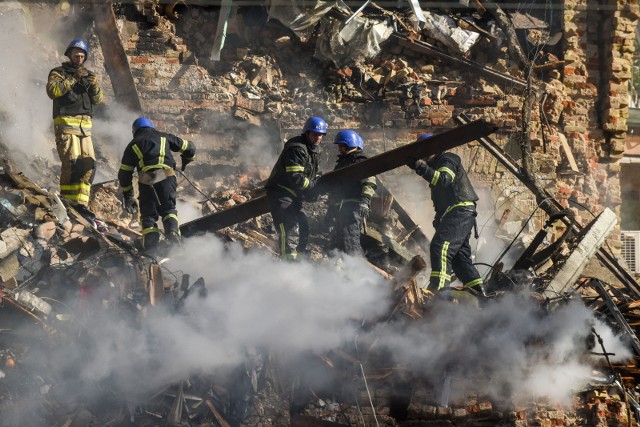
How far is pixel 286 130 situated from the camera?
11117 mm

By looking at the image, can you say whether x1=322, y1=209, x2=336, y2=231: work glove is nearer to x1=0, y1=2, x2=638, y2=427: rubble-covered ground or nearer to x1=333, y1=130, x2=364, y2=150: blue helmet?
x1=0, y1=2, x2=638, y2=427: rubble-covered ground

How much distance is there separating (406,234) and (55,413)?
4900mm

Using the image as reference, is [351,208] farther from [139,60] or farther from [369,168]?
[139,60]

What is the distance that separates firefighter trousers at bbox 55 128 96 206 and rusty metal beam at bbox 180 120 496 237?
1.20 m

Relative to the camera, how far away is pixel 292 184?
8.46 m

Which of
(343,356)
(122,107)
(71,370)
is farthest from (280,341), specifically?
(122,107)

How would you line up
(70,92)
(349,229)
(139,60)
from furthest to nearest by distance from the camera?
(139,60)
(70,92)
(349,229)

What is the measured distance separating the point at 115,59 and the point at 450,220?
5143 millimetres

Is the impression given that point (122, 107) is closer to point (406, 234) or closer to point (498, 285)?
point (406, 234)

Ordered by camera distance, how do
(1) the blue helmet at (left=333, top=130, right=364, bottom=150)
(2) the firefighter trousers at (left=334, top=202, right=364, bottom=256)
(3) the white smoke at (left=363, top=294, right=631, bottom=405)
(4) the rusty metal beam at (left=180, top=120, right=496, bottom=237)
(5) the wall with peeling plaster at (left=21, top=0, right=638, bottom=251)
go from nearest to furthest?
1. (3) the white smoke at (left=363, top=294, right=631, bottom=405)
2. (4) the rusty metal beam at (left=180, top=120, right=496, bottom=237)
3. (2) the firefighter trousers at (left=334, top=202, right=364, bottom=256)
4. (1) the blue helmet at (left=333, top=130, right=364, bottom=150)
5. (5) the wall with peeling plaster at (left=21, top=0, right=638, bottom=251)

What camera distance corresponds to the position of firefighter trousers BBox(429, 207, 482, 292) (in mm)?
8578

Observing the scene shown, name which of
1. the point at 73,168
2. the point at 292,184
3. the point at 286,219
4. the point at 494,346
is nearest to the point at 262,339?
the point at 286,219

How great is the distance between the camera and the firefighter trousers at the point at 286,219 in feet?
28.1

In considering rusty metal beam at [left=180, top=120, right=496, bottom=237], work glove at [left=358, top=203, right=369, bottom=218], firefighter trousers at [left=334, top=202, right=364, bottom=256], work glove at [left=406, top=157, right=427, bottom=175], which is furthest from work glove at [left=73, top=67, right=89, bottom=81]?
work glove at [left=406, top=157, right=427, bottom=175]
